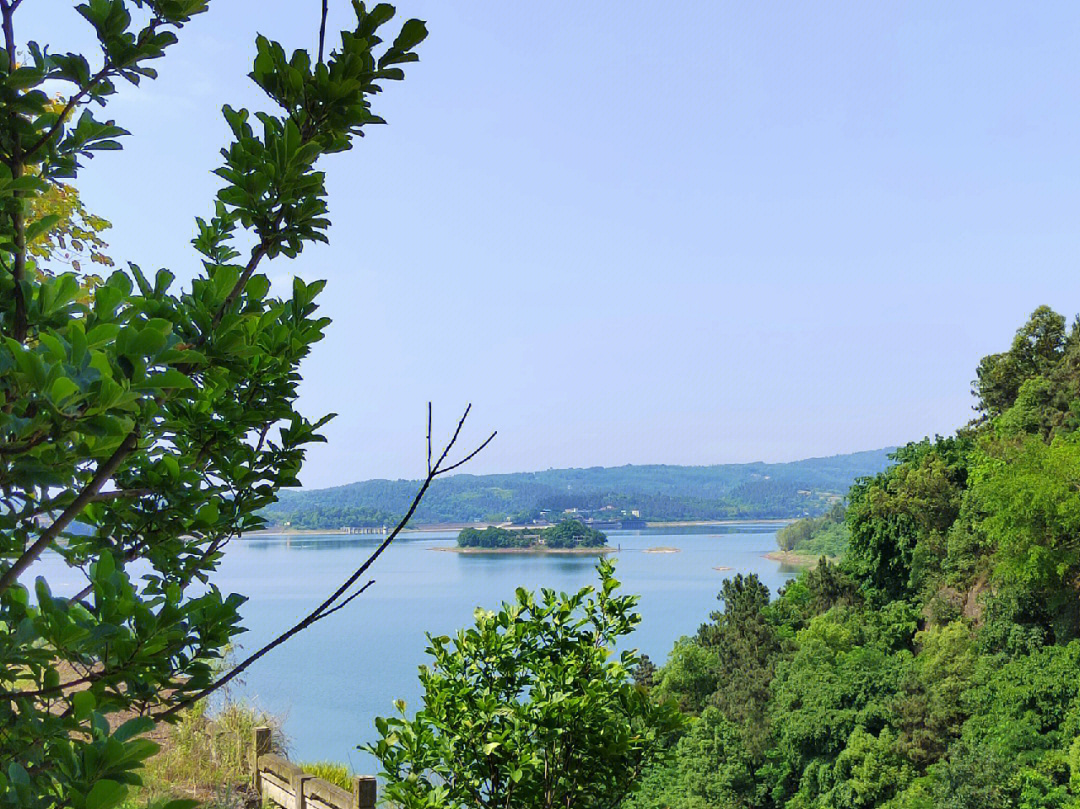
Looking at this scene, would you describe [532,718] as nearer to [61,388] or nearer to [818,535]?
[61,388]

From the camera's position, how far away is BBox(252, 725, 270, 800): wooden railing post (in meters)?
5.16

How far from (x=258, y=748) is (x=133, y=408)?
4922mm

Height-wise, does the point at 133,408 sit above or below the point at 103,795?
above

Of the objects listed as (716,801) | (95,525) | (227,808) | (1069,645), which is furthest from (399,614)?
(95,525)

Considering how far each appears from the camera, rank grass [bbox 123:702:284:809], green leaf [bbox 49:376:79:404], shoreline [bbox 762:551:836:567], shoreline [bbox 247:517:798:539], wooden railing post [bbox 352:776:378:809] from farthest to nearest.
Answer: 1. shoreline [bbox 762:551:836:567]
2. shoreline [bbox 247:517:798:539]
3. grass [bbox 123:702:284:809]
4. wooden railing post [bbox 352:776:378:809]
5. green leaf [bbox 49:376:79:404]

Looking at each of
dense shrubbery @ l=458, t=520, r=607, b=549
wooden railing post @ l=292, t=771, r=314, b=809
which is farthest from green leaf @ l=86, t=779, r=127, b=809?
dense shrubbery @ l=458, t=520, r=607, b=549

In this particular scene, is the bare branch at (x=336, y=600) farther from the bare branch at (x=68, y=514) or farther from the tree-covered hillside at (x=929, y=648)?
the tree-covered hillside at (x=929, y=648)

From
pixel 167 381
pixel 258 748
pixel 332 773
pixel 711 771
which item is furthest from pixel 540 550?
pixel 167 381

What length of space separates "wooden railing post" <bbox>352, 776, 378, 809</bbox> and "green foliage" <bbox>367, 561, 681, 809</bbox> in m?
0.88

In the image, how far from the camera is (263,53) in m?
1.06

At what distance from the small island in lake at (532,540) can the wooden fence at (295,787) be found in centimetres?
4846

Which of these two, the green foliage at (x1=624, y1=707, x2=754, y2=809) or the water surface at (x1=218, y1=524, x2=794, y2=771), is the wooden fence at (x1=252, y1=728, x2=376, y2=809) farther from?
the green foliage at (x1=624, y1=707, x2=754, y2=809)

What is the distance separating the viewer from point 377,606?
40250mm

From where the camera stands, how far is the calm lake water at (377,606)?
61.7 ft
